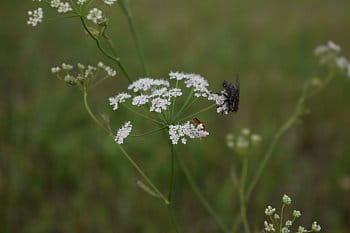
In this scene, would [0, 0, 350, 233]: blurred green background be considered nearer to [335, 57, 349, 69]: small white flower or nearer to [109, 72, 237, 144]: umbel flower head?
[109, 72, 237, 144]: umbel flower head

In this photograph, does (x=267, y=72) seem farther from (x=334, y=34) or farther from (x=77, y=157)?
(x=77, y=157)

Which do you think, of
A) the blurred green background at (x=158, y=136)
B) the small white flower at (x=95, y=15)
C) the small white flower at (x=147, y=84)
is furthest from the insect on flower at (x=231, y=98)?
the small white flower at (x=95, y=15)

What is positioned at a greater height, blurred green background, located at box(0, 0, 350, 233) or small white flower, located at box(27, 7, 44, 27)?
small white flower, located at box(27, 7, 44, 27)

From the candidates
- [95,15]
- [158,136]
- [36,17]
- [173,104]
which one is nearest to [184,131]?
[173,104]

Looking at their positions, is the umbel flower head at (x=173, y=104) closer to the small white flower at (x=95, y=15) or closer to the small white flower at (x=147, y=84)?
the small white flower at (x=147, y=84)

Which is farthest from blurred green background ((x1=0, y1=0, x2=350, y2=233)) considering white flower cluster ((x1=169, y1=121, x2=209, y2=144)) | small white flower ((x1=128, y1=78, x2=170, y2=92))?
small white flower ((x1=128, y1=78, x2=170, y2=92))

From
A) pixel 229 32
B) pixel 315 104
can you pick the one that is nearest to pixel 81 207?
pixel 315 104
